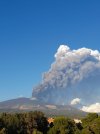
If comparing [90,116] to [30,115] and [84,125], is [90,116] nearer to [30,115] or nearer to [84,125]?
[84,125]

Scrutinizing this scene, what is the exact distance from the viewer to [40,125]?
19188 cm

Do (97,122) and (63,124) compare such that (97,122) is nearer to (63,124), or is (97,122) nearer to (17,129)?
(63,124)

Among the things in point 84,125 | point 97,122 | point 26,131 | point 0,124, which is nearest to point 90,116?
point 84,125

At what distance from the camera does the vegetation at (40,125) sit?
570 ft

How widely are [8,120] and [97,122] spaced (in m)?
45.9

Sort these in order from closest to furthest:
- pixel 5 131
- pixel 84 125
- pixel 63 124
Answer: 1. pixel 5 131
2. pixel 63 124
3. pixel 84 125

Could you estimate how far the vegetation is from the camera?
174 m

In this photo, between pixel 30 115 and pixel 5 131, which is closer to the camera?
pixel 5 131

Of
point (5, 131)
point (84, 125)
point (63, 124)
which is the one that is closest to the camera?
point (5, 131)

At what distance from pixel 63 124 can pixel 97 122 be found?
1711cm

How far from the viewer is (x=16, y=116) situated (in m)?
196

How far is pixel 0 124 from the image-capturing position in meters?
174

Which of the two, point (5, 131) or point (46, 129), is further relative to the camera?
point (46, 129)

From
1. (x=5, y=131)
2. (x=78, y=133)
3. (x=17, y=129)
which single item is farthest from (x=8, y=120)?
(x=78, y=133)
